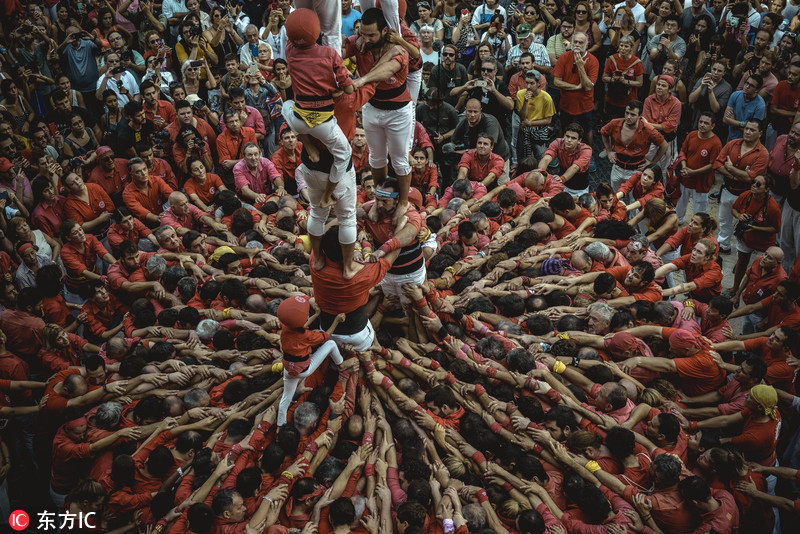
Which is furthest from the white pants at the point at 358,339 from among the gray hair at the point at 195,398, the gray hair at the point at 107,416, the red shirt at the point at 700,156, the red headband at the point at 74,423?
the red shirt at the point at 700,156

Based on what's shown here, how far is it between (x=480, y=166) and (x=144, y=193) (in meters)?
5.28

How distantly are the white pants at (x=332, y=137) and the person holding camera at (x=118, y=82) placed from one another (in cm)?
730

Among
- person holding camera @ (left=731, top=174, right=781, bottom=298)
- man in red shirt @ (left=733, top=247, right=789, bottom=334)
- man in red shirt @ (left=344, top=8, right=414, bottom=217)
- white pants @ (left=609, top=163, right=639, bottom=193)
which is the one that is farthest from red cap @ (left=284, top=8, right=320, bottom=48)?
white pants @ (left=609, top=163, right=639, bottom=193)

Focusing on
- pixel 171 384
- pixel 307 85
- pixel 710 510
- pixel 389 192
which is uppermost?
pixel 307 85

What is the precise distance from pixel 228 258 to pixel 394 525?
4.24m

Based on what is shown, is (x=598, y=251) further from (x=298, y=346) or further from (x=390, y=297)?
(x=298, y=346)

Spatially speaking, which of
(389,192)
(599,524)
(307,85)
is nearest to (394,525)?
(599,524)

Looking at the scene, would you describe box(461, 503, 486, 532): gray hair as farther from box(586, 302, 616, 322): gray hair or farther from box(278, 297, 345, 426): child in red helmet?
box(586, 302, 616, 322): gray hair

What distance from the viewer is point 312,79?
5.38 m

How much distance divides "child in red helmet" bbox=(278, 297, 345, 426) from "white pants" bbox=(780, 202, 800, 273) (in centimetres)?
708

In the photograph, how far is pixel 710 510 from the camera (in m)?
5.75

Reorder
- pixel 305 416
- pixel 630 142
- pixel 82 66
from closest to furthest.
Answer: pixel 305 416, pixel 630 142, pixel 82 66

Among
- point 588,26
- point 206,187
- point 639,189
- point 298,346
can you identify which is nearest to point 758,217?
point 639,189

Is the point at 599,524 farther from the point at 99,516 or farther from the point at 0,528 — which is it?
the point at 0,528
